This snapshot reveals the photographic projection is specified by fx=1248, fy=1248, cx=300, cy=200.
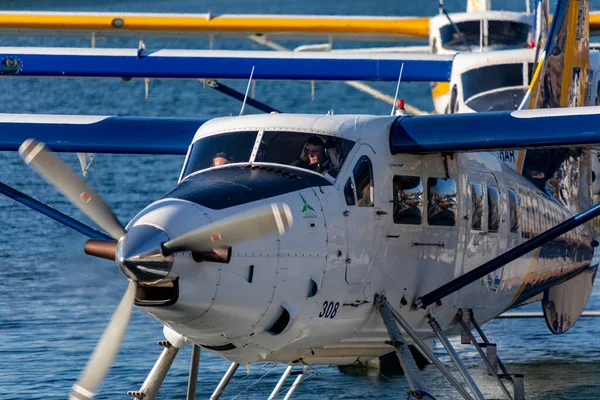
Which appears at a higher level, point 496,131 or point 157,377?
point 496,131


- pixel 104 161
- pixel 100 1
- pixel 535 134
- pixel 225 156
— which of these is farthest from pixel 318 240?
pixel 100 1

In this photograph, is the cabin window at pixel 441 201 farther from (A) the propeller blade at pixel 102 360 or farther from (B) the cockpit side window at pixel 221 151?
(A) the propeller blade at pixel 102 360

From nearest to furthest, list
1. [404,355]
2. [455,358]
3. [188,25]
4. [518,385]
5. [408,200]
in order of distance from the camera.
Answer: [404,355]
[408,200]
[455,358]
[518,385]
[188,25]

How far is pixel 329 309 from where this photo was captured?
9133mm

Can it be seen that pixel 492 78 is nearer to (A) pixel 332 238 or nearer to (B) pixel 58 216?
(B) pixel 58 216

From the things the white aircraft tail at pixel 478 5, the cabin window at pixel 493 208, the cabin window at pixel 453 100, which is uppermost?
the white aircraft tail at pixel 478 5

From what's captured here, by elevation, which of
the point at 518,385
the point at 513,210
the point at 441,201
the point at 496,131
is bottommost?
the point at 518,385

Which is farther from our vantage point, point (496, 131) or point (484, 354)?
point (484, 354)

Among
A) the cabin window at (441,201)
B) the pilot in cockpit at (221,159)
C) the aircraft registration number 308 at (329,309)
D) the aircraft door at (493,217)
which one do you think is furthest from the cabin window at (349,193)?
the aircraft door at (493,217)

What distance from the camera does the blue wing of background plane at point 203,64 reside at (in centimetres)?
2044

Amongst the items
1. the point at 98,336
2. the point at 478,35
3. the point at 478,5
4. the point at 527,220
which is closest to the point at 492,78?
the point at 478,35

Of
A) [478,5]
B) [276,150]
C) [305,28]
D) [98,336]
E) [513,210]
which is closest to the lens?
[276,150]

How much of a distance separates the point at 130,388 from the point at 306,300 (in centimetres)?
542

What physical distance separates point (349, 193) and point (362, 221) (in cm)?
24
